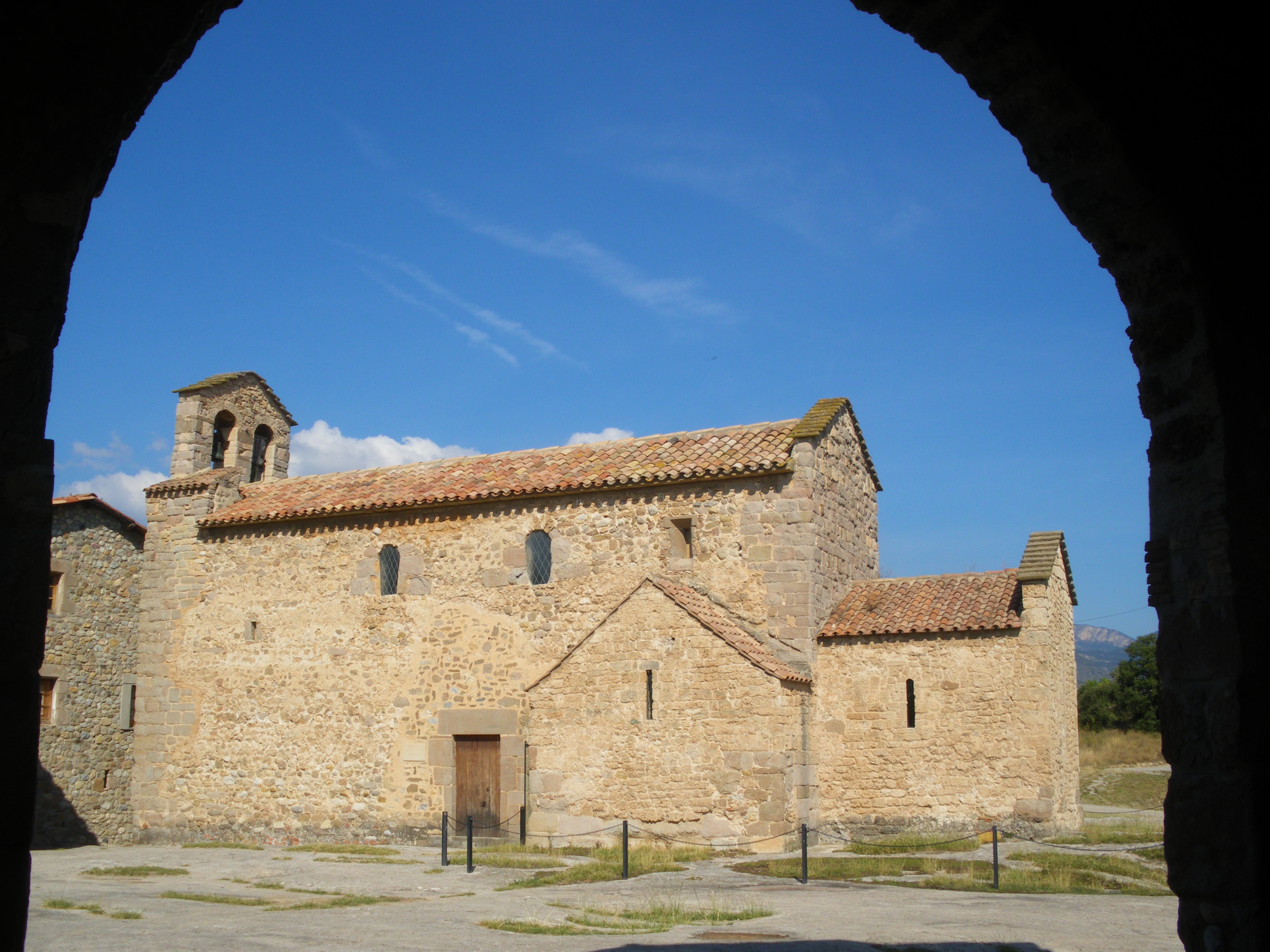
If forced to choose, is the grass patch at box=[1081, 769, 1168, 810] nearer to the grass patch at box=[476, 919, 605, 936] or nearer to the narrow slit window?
the narrow slit window

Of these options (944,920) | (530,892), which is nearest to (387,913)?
(530,892)

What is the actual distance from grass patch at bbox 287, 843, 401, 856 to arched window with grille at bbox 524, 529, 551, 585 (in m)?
5.16

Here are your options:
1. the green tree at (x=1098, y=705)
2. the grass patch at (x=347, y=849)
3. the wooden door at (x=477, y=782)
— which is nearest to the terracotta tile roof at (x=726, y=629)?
the wooden door at (x=477, y=782)

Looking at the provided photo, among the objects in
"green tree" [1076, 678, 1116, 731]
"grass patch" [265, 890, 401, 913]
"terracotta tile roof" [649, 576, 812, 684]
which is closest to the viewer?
"grass patch" [265, 890, 401, 913]

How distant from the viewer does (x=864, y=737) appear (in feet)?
59.6

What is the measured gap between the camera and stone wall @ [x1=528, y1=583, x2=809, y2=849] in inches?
655

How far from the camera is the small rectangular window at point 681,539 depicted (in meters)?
19.2

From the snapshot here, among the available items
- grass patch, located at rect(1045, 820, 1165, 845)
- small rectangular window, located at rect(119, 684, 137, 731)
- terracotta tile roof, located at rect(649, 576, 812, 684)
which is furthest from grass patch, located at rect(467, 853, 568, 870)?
small rectangular window, located at rect(119, 684, 137, 731)

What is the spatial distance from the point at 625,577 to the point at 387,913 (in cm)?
847

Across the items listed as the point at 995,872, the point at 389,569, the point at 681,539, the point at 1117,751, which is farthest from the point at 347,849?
the point at 1117,751

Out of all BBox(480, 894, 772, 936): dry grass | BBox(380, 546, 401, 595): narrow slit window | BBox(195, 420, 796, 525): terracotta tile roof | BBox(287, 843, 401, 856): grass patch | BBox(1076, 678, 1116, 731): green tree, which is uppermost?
BBox(195, 420, 796, 525): terracotta tile roof

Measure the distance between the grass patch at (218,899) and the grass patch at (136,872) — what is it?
249 centimetres

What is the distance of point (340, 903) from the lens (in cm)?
1267

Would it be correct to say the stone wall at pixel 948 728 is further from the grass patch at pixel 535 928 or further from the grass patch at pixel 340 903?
the grass patch at pixel 535 928
